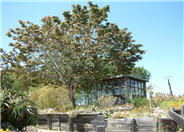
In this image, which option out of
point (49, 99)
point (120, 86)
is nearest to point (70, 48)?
point (49, 99)

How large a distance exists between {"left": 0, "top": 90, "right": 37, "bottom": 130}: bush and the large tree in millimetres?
10792

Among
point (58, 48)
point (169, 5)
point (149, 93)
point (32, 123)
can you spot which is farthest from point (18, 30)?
point (32, 123)

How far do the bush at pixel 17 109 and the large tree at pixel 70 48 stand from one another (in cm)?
1079

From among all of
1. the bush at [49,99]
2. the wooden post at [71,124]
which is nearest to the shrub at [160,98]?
the wooden post at [71,124]

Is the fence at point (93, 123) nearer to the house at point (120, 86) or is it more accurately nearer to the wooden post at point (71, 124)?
the wooden post at point (71, 124)

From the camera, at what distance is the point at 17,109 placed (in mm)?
3598

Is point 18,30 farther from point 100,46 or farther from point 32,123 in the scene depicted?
point 32,123

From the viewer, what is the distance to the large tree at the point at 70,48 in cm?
1488

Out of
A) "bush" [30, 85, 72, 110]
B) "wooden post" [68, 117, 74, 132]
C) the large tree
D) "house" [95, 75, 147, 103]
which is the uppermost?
the large tree

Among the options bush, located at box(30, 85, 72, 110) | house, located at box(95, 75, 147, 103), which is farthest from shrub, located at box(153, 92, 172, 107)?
house, located at box(95, 75, 147, 103)

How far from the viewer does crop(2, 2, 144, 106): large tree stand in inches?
586

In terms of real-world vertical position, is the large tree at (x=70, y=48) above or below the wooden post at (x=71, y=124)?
above

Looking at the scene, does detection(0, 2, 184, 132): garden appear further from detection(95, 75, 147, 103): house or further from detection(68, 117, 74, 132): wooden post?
detection(68, 117, 74, 132): wooden post

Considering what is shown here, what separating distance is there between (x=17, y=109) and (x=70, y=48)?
463 inches
